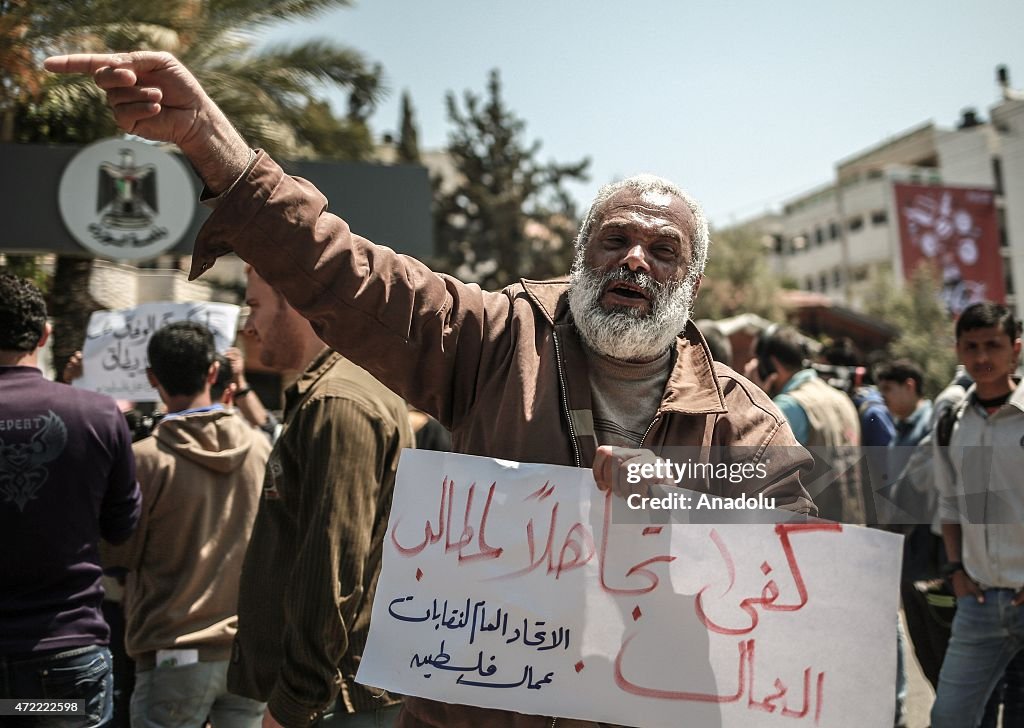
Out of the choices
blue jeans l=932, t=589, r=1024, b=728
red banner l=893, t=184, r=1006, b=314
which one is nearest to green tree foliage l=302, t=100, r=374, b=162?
blue jeans l=932, t=589, r=1024, b=728

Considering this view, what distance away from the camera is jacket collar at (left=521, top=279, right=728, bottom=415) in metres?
1.88

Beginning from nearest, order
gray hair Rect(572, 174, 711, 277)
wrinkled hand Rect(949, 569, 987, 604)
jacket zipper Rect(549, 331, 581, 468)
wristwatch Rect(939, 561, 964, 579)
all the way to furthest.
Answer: jacket zipper Rect(549, 331, 581, 468) → gray hair Rect(572, 174, 711, 277) → wrinkled hand Rect(949, 569, 987, 604) → wristwatch Rect(939, 561, 964, 579)

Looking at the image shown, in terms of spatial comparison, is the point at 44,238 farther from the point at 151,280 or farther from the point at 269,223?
the point at 269,223

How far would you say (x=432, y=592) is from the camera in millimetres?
1806

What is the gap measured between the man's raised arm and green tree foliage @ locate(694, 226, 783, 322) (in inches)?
1247

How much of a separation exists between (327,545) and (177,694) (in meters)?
1.19

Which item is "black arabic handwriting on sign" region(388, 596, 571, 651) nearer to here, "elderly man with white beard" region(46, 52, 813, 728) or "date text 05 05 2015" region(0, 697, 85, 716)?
"elderly man with white beard" region(46, 52, 813, 728)

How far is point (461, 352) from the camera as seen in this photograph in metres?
1.90

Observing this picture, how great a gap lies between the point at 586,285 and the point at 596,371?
20 cm

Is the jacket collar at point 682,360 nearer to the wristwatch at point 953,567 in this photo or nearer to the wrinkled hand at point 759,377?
the wristwatch at point 953,567

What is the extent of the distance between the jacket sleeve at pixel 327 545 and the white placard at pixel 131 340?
2.63 metres

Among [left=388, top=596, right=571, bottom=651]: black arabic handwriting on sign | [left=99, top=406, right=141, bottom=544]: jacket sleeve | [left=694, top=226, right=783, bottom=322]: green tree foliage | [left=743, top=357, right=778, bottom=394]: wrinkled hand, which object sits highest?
[left=694, top=226, right=783, bottom=322]: green tree foliage

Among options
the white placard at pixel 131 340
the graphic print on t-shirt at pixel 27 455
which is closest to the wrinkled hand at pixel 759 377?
Result: the white placard at pixel 131 340

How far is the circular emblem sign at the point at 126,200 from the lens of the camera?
19.9 ft
